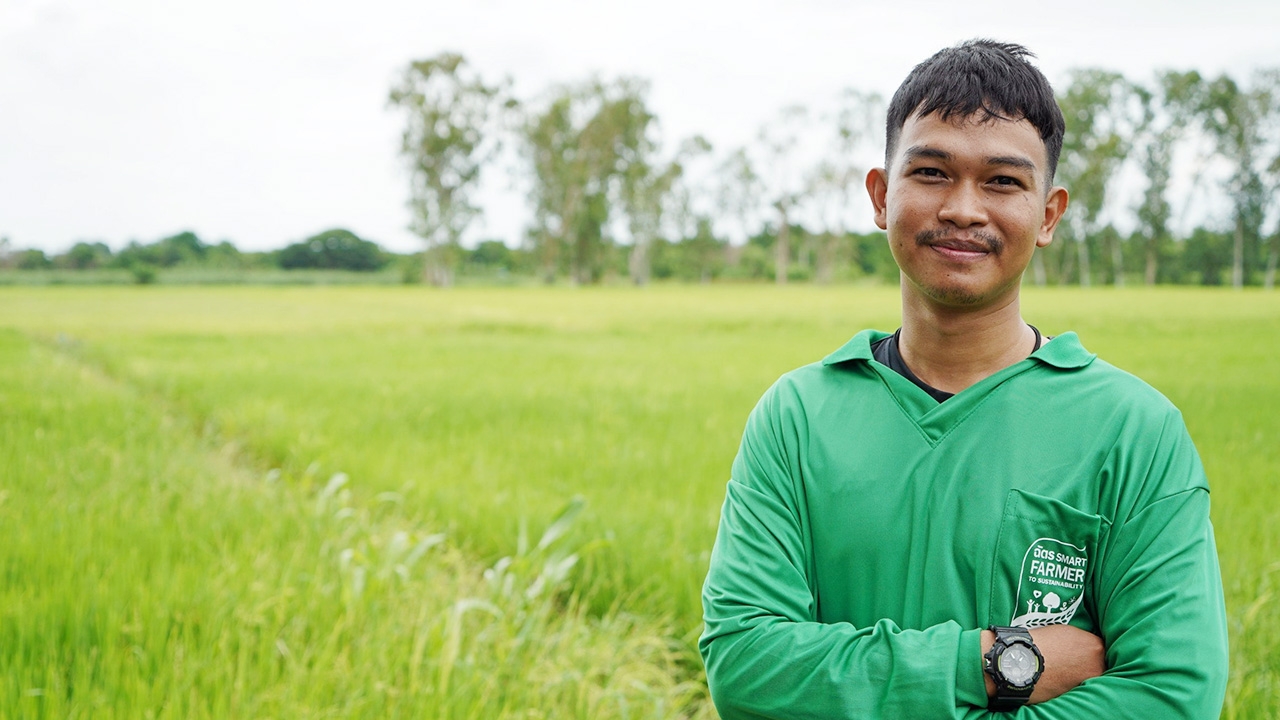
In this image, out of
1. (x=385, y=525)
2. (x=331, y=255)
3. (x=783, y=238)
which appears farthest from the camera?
(x=331, y=255)

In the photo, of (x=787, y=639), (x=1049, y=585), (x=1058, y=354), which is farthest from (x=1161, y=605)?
(x=787, y=639)

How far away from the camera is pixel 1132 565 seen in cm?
139

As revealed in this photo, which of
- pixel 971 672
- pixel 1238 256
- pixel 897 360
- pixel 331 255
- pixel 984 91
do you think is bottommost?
pixel 971 672

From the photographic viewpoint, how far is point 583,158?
5888 cm

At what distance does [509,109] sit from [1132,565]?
57767 millimetres

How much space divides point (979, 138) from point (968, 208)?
0.41 feet

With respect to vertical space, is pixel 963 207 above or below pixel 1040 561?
above

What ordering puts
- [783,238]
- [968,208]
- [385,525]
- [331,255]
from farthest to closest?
[331,255] < [783,238] < [385,525] < [968,208]

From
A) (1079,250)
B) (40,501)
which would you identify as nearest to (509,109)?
(1079,250)

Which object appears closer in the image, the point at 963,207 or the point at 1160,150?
the point at 963,207

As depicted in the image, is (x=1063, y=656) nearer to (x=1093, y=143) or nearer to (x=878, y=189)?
(x=878, y=189)

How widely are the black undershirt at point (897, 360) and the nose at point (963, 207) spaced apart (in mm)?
201

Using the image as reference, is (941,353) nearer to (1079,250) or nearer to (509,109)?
(509,109)

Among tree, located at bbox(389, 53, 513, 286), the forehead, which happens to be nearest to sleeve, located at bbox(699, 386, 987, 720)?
the forehead
